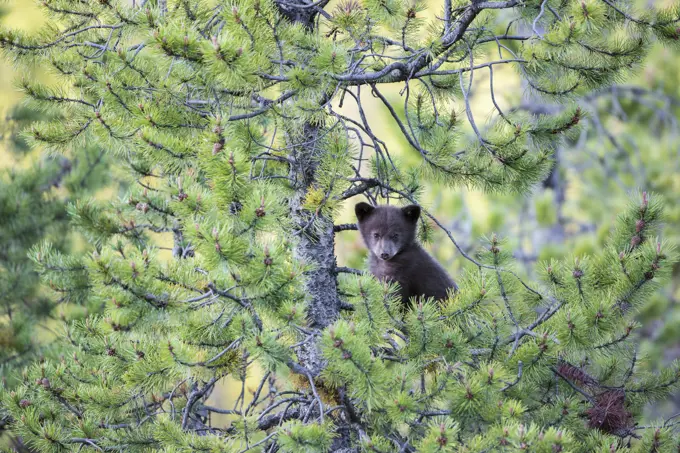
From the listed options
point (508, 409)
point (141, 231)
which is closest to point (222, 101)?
point (141, 231)

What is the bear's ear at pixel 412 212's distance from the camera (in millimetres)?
5164

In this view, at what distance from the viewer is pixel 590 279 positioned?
3.91m

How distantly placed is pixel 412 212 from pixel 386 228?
12.3 inches

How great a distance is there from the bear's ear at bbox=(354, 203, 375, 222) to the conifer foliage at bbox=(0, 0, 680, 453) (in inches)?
21.0

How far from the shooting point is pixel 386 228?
548cm

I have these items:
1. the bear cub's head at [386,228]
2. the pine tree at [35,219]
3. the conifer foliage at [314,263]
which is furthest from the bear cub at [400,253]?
the pine tree at [35,219]

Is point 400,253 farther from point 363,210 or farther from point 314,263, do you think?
point 314,263

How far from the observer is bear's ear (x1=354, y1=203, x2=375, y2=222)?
5.35 m

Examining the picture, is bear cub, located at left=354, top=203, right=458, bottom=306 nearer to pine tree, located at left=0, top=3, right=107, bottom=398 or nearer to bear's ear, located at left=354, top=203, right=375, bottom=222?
bear's ear, located at left=354, top=203, right=375, bottom=222

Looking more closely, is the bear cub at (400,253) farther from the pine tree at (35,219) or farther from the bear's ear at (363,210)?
the pine tree at (35,219)

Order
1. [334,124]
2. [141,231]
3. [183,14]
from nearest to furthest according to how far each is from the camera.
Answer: [183,14] < [334,124] < [141,231]

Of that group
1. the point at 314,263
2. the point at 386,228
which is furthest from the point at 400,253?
the point at 314,263

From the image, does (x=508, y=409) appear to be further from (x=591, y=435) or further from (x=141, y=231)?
(x=141, y=231)

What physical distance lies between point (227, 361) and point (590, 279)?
2019 millimetres
